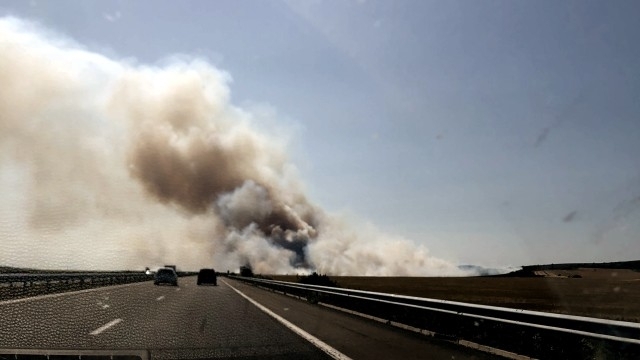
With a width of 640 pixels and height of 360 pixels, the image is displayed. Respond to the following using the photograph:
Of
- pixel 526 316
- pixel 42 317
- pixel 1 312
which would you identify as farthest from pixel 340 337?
pixel 1 312

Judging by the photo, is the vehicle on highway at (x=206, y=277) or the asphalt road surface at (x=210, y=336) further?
the vehicle on highway at (x=206, y=277)

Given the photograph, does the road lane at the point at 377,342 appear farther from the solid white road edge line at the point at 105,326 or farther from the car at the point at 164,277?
the car at the point at 164,277

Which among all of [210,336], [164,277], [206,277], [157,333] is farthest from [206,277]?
[210,336]

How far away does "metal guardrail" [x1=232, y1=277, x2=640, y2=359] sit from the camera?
6426 millimetres

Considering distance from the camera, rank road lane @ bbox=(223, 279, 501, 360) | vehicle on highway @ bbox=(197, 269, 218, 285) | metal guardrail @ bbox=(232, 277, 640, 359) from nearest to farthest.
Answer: metal guardrail @ bbox=(232, 277, 640, 359) < road lane @ bbox=(223, 279, 501, 360) < vehicle on highway @ bbox=(197, 269, 218, 285)

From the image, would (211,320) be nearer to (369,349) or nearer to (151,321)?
(151,321)

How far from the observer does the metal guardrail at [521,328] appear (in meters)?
6.43

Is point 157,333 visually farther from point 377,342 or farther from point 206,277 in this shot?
point 206,277

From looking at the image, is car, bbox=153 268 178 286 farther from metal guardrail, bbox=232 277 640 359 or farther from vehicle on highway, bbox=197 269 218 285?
metal guardrail, bbox=232 277 640 359

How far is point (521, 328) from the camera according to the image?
8.34 meters

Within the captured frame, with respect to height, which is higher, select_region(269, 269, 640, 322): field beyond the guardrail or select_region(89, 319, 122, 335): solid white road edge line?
select_region(269, 269, 640, 322): field beyond the guardrail

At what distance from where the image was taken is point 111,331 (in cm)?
1023

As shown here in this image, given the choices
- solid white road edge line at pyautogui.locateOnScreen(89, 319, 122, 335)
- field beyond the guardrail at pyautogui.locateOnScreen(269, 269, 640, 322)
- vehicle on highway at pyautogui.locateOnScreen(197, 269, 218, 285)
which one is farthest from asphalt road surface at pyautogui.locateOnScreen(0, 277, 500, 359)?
vehicle on highway at pyautogui.locateOnScreen(197, 269, 218, 285)

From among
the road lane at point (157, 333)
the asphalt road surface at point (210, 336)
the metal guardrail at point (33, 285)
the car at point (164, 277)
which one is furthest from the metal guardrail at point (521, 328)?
the car at point (164, 277)
